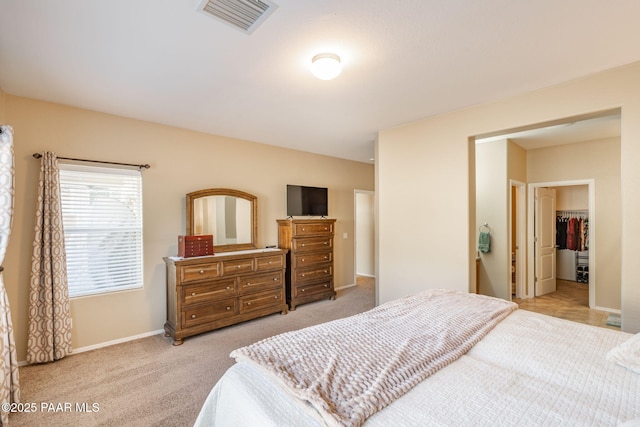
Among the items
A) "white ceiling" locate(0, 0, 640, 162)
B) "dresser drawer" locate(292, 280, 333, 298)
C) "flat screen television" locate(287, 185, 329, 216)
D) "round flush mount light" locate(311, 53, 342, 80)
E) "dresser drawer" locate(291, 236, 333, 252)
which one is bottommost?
"dresser drawer" locate(292, 280, 333, 298)

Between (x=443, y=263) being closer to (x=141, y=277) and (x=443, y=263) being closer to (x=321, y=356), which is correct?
(x=321, y=356)

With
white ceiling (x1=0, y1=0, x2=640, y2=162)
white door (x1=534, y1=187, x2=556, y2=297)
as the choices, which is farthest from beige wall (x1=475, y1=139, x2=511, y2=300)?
white ceiling (x1=0, y1=0, x2=640, y2=162)

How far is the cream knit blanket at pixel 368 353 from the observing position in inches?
43.1

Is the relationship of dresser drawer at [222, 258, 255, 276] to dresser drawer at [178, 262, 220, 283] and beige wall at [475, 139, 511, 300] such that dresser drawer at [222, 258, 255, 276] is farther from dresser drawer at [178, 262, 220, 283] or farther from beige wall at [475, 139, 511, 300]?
beige wall at [475, 139, 511, 300]

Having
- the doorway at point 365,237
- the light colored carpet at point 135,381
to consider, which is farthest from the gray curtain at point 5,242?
the doorway at point 365,237

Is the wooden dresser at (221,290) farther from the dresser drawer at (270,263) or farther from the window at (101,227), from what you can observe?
the window at (101,227)

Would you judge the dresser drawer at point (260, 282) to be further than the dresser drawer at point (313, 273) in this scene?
No

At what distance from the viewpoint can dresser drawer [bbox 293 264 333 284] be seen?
4.50 m

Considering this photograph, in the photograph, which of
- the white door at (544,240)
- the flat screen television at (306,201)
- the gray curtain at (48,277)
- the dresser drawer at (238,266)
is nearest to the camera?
the gray curtain at (48,277)

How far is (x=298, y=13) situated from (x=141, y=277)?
3315mm

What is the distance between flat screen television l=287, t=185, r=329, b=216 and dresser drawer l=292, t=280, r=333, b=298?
121 centimetres

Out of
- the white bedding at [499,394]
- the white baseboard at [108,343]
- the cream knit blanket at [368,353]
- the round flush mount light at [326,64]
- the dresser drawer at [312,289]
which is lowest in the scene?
the white baseboard at [108,343]

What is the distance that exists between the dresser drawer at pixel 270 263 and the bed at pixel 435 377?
231 centimetres

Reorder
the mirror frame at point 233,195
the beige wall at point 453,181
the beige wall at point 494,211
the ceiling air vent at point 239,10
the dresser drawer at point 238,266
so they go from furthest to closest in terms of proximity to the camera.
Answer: the beige wall at point 494,211
the mirror frame at point 233,195
the dresser drawer at point 238,266
the beige wall at point 453,181
the ceiling air vent at point 239,10
